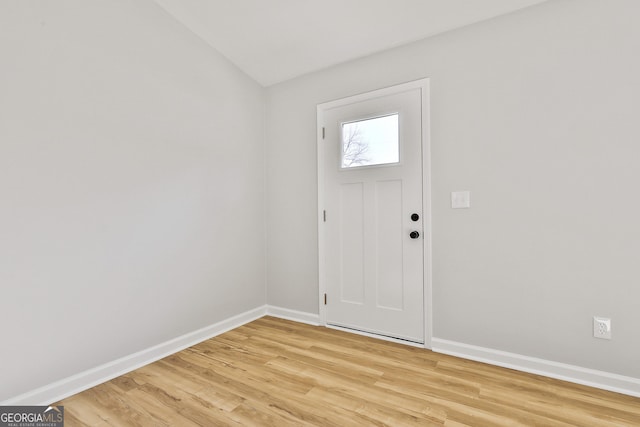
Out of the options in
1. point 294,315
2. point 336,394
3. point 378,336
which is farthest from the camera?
point 294,315

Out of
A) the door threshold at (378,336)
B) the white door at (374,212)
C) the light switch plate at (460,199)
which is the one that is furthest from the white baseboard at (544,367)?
the light switch plate at (460,199)

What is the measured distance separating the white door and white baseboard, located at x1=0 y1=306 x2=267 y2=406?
1188 millimetres

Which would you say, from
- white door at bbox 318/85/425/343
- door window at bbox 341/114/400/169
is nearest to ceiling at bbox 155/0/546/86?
white door at bbox 318/85/425/343

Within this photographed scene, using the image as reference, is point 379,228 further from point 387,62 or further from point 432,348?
point 387,62

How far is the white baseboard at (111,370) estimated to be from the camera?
70.4 inches

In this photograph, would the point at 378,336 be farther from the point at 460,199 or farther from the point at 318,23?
the point at 318,23

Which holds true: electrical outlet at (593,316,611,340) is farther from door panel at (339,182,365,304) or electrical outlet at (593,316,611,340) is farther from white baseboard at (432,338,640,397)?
door panel at (339,182,365,304)

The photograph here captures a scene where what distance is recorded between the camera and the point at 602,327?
1.92 metres

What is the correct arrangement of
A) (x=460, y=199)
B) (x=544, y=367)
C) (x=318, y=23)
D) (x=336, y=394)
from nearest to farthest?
(x=336, y=394) < (x=544, y=367) < (x=460, y=199) < (x=318, y=23)

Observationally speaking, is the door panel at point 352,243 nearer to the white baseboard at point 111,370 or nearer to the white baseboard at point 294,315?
the white baseboard at point 294,315

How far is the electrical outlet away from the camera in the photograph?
1.91 meters

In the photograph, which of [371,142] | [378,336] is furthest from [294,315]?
[371,142]

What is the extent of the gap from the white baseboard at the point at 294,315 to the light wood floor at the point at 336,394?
626 mm

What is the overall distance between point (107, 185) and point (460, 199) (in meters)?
2.63
